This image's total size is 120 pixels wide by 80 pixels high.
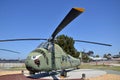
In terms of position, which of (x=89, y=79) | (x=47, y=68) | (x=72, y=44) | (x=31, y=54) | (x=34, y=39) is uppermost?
(x=72, y=44)

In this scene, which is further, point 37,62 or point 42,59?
point 42,59

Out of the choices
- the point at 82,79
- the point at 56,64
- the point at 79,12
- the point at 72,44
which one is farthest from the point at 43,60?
the point at 72,44

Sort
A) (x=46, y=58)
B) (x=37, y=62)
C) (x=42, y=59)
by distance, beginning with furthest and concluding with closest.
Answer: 1. (x=46, y=58)
2. (x=42, y=59)
3. (x=37, y=62)

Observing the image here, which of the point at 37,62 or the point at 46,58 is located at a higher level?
the point at 46,58

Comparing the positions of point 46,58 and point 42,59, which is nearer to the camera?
point 42,59

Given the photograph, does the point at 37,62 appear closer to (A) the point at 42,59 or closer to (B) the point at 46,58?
(A) the point at 42,59

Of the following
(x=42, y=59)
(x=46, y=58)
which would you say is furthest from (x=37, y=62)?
(x=46, y=58)

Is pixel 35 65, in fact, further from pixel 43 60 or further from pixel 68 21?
pixel 68 21

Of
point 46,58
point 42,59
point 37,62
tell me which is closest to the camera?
point 37,62

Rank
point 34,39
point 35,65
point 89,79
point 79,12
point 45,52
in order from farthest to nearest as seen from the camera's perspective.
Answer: point 89,79
point 45,52
point 35,65
point 34,39
point 79,12

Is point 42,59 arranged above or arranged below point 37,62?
above

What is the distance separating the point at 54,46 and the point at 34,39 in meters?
4.17

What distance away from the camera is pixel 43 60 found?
17031 mm

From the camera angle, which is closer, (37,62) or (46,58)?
(37,62)
